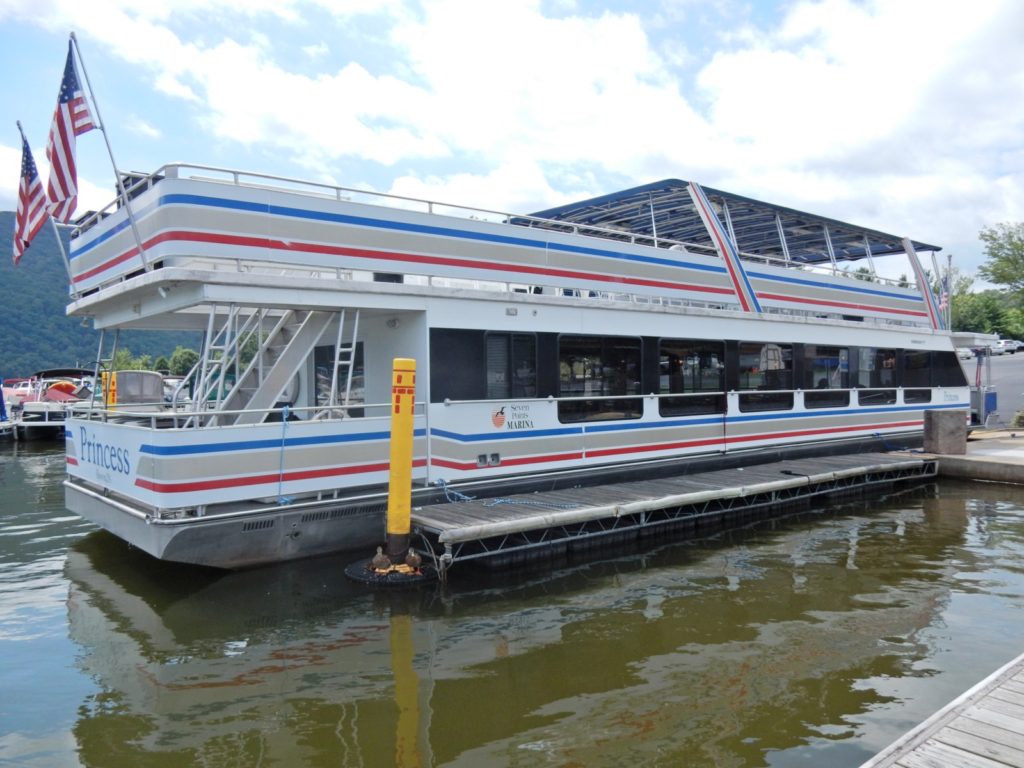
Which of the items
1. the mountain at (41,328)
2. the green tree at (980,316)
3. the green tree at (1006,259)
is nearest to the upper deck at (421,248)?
the green tree at (1006,259)

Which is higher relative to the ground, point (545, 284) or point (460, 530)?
point (545, 284)

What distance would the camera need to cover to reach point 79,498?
9.12 m

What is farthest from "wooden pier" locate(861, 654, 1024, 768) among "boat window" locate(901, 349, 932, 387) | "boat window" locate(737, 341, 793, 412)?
"boat window" locate(901, 349, 932, 387)

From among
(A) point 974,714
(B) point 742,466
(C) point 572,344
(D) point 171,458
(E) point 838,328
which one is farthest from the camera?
(E) point 838,328

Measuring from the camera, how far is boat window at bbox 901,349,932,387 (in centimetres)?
1642

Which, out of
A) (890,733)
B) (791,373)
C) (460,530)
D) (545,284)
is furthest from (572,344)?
(890,733)

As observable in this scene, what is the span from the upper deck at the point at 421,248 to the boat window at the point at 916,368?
218 cm

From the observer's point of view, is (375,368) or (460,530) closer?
(460,530)

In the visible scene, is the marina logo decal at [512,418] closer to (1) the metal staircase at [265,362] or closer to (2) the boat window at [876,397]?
(1) the metal staircase at [265,362]

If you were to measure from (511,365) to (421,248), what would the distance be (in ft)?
6.37

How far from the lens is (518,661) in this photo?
6.04 meters

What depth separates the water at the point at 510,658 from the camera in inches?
189

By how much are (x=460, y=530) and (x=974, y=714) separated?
4663mm

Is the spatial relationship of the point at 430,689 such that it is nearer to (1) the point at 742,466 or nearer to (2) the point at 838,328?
(1) the point at 742,466
